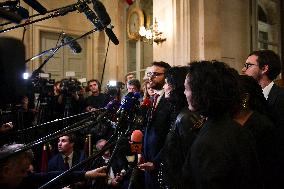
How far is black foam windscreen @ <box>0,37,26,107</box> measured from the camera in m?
0.92

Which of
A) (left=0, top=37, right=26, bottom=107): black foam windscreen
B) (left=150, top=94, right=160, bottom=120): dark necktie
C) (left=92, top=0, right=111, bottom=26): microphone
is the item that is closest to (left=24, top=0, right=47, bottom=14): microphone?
(left=92, top=0, right=111, bottom=26): microphone

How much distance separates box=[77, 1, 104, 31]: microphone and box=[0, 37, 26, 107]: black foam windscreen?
1.37 metres

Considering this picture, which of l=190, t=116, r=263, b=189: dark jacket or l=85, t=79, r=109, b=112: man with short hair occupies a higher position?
l=85, t=79, r=109, b=112: man with short hair

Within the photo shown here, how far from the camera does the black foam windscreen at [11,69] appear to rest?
0.92 m

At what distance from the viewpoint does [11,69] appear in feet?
3.03

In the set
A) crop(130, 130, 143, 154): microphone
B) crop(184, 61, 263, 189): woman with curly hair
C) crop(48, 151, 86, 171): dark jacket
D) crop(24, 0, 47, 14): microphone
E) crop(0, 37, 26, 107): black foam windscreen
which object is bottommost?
crop(48, 151, 86, 171): dark jacket

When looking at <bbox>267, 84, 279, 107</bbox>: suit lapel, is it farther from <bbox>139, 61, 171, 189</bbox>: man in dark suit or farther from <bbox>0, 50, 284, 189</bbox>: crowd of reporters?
<bbox>139, 61, 171, 189</bbox>: man in dark suit

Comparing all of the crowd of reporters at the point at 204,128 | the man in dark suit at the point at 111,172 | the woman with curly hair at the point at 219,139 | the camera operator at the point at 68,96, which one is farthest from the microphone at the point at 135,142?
the camera operator at the point at 68,96

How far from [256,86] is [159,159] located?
3.26ft

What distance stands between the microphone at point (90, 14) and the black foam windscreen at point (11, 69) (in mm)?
1370

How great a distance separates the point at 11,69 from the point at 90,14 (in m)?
1.54

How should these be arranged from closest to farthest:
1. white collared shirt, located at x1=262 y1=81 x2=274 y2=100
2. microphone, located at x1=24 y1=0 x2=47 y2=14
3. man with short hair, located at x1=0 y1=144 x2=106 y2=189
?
microphone, located at x1=24 y1=0 x2=47 y2=14 < man with short hair, located at x1=0 y1=144 x2=106 y2=189 < white collared shirt, located at x1=262 y1=81 x2=274 y2=100

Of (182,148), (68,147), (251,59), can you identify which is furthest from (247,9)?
(182,148)

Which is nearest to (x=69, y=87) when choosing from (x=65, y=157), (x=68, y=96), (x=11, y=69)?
(x=68, y=96)
